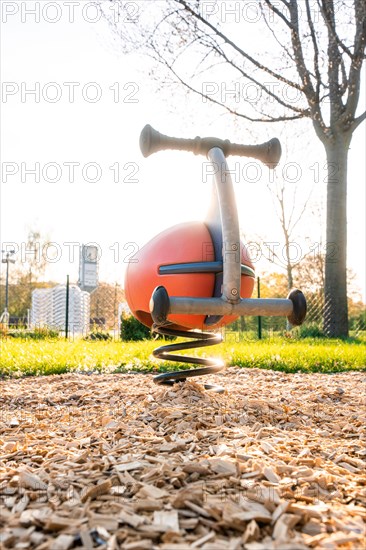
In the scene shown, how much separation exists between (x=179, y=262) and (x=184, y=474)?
142 centimetres

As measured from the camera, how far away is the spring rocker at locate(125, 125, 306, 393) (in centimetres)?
279

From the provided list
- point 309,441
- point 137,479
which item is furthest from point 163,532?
point 309,441

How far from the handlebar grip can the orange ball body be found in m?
0.47

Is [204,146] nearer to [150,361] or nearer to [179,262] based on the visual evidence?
[179,262]

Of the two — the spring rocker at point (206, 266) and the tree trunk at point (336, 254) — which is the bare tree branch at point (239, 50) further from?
the spring rocker at point (206, 266)

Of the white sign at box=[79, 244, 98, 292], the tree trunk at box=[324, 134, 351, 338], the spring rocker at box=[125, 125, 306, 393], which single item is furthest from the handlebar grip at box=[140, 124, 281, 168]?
the white sign at box=[79, 244, 98, 292]

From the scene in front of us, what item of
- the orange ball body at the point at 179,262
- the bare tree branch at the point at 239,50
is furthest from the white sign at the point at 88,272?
the orange ball body at the point at 179,262

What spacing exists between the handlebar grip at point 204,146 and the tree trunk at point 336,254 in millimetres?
7561

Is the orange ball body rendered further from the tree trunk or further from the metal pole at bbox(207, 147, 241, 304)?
the tree trunk

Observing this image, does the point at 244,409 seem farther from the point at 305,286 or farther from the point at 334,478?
the point at 305,286

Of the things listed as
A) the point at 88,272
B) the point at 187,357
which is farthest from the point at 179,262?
the point at 88,272

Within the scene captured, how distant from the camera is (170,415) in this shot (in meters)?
2.87

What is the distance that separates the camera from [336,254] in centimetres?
1043

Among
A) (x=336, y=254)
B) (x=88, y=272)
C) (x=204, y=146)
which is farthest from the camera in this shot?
(x=88, y=272)
